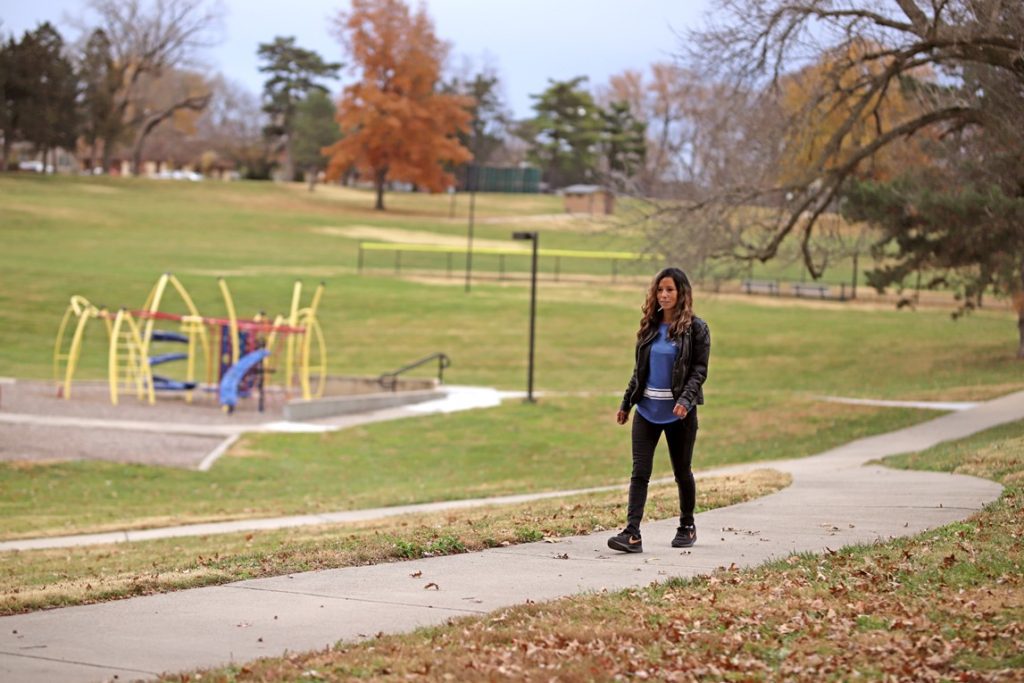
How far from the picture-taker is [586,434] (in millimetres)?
23641

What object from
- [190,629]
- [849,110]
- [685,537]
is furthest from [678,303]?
[849,110]

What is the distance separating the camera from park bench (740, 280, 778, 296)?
50938 mm

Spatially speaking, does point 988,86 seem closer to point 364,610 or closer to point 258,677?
point 364,610

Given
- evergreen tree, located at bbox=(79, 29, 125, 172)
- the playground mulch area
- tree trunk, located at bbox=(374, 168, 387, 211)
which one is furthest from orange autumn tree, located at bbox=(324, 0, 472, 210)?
the playground mulch area

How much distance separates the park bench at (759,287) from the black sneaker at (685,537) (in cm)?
4257

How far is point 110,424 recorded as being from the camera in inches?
936

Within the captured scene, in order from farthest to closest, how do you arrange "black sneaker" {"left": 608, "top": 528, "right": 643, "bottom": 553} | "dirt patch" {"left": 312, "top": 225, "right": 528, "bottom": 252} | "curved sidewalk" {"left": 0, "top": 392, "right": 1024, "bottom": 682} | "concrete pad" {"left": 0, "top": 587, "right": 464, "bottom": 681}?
"dirt patch" {"left": 312, "top": 225, "right": 528, "bottom": 252}, "black sneaker" {"left": 608, "top": 528, "right": 643, "bottom": 553}, "curved sidewalk" {"left": 0, "top": 392, "right": 1024, "bottom": 682}, "concrete pad" {"left": 0, "top": 587, "right": 464, "bottom": 681}

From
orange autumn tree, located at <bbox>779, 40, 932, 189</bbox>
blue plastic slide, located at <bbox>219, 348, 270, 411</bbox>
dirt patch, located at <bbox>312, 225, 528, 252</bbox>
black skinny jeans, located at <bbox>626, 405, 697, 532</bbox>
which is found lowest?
blue plastic slide, located at <bbox>219, 348, 270, 411</bbox>

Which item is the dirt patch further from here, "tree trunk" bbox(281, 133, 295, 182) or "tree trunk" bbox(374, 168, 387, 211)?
"tree trunk" bbox(281, 133, 295, 182)

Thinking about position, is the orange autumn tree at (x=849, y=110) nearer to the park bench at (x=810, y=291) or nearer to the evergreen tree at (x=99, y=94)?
the park bench at (x=810, y=291)

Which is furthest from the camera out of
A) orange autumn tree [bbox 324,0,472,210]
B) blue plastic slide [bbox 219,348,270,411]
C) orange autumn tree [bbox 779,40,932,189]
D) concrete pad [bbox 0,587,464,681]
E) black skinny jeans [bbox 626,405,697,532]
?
orange autumn tree [bbox 324,0,472,210]

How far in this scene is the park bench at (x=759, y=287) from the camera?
50.9 metres

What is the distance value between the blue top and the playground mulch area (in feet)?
44.1

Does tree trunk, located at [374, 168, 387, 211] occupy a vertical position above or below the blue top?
above
